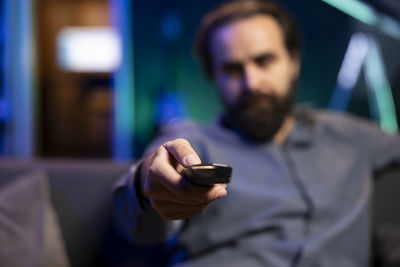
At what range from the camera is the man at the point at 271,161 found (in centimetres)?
108

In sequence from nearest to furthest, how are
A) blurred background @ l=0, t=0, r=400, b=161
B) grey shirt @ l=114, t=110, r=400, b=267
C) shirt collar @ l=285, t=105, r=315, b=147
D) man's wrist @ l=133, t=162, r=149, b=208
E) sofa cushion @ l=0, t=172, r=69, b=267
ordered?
man's wrist @ l=133, t=162, r=149, b=208, sofa cushion @ l=0, t=172, r=69, b=267, grey shirt @ l=114, t=110, r=400, b=267, shirt collar @ l=285, t=105, r=315, b=147, blurred background @ l=0, t=0, r=400, b=161

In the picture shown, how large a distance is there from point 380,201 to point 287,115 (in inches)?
17.7

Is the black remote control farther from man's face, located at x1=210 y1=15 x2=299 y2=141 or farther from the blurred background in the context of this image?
the blurred background

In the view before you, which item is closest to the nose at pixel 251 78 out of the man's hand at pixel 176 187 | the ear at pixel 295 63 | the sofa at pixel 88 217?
the ear at pixel 295 63

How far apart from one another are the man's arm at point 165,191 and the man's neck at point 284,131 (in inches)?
25.7

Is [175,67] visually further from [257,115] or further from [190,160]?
[190,160]

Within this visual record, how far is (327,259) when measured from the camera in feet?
3.54

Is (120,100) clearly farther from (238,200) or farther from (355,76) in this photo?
(238,200)

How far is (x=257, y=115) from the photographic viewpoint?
119 centimetres

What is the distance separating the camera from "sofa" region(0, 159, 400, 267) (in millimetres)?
1246

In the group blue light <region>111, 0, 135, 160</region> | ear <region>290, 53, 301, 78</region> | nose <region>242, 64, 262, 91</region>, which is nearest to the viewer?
nose <region>242, 64, 262, 91</region>

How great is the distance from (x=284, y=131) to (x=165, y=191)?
89 centimetres

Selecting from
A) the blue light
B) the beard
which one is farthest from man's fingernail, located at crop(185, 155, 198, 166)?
the blue light

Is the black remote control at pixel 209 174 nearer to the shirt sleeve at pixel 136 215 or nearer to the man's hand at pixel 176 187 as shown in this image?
the man's hand at pixel 176 187
